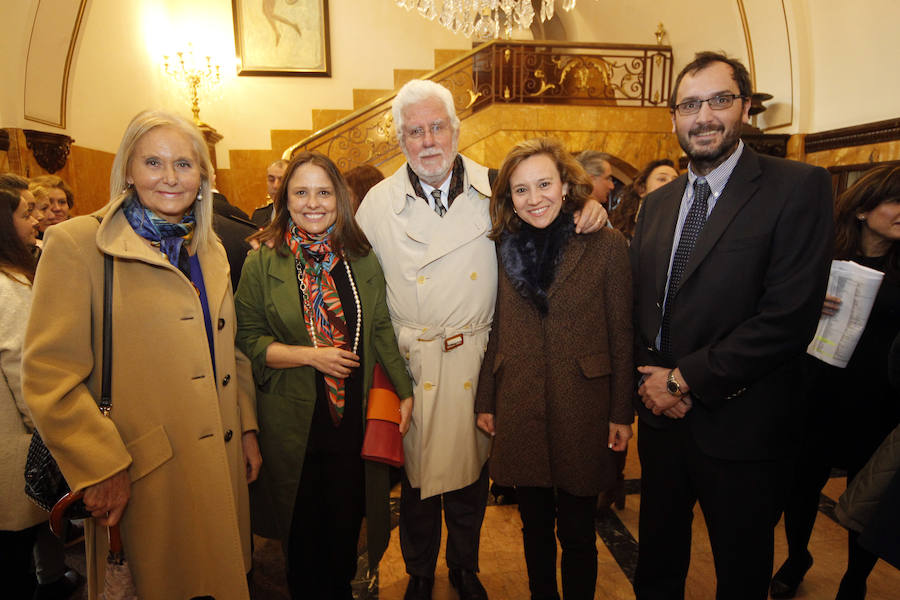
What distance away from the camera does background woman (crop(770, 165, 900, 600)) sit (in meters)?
1.96

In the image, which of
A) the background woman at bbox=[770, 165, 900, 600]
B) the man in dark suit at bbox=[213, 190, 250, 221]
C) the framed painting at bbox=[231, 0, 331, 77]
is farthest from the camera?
the framed painting at bbox=[231, 0, 331, 77]

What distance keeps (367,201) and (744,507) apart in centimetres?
182

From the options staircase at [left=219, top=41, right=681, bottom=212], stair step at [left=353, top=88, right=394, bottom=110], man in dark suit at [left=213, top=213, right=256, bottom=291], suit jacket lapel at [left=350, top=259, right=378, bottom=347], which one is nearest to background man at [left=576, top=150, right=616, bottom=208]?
suit jacket lapel at [left=350, top=259, right=378, bottom=347]

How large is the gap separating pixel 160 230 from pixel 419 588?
71.6 inches

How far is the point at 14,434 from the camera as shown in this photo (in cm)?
175

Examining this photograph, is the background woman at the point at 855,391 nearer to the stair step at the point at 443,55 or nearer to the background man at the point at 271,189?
the background man at the point at 271,189

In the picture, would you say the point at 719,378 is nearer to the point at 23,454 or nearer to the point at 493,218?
the point at 493,218

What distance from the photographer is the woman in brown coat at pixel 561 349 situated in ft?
5.67

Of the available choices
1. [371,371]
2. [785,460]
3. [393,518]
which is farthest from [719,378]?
[393,518]

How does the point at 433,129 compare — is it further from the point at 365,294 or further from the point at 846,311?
the point at 846,311

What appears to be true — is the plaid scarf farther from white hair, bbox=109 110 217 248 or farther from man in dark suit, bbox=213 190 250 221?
man in dark suit, bbox=213 190 250 221

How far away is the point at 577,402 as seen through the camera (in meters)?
1.73

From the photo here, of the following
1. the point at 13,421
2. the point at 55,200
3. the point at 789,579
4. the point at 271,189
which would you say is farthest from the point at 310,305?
the point at 271,189

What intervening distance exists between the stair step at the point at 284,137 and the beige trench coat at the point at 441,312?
7.24 meters
